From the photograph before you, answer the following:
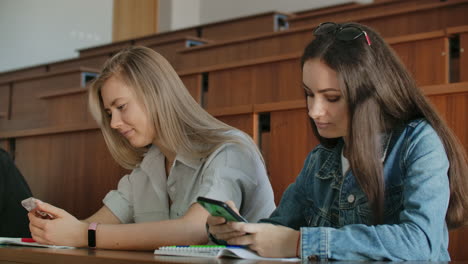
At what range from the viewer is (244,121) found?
4.81 feet

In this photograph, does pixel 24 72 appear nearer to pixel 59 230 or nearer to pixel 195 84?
pixel 195 84

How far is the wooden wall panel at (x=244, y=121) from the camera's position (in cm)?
144

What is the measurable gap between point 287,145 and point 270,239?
26.1 inches

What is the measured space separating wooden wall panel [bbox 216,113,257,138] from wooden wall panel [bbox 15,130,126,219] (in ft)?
1.17

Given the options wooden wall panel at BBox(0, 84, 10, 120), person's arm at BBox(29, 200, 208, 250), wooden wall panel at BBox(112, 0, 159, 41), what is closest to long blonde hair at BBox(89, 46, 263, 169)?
person's arm at BBox(29, 200, 208, 250)

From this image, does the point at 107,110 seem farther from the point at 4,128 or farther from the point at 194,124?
the point at 4,128

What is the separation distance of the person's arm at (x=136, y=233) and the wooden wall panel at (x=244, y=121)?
1.62 ft

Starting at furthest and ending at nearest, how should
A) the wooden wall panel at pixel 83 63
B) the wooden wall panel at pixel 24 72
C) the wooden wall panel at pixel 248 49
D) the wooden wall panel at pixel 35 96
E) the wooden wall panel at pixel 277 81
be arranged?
the wooden wall panel at pixel 24 72, the wooden wall panel at pixel 83 63, the wooden wall panel at pixel 35 96, the wooden wall panel at pixel 248 49, the wooden wall panel at pixel 277 81

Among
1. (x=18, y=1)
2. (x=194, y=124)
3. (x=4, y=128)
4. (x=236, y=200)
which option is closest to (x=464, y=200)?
(x=236, y=200)

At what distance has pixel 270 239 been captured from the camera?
2.38ft

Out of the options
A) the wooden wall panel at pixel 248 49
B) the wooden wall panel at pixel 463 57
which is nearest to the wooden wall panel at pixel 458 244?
the wooden wall panel at pixel 463 57

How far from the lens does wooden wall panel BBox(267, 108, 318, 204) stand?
4.44 feet

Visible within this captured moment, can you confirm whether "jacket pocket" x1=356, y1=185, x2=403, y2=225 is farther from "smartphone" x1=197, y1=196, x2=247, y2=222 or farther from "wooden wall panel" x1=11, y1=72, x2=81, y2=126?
"wooden wall panel" x1=11, y1=72, x2=81, y2=126

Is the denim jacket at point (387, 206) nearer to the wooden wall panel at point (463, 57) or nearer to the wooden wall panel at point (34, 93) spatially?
the wooden wall panel at point (463, 57)
